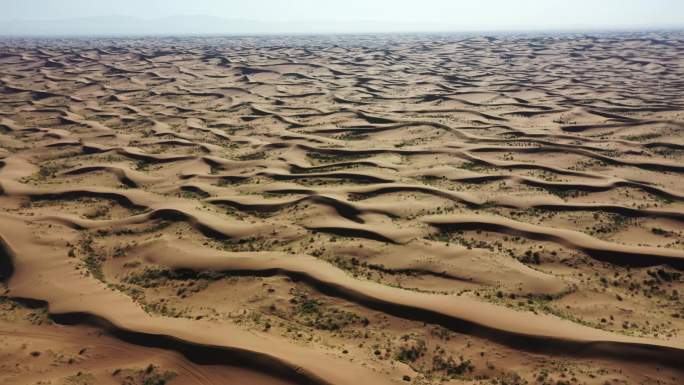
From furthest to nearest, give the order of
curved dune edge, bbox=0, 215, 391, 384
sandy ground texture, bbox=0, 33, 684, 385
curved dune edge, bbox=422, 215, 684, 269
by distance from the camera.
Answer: curved dune edge, bbox=422, 215, 684, 269, sandy ground texture, bbox=0, 33, 684, 385, curved dune edge, bbox=0, 215, 391, 384

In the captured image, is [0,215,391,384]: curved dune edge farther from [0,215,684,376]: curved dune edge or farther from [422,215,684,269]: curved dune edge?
[422,215,684,269]: curved dune edge

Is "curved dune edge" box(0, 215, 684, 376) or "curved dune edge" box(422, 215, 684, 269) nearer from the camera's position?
"curved dune edge" box(0, 215, 684, 376)

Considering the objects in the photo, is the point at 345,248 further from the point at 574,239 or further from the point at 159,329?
the point at 574,239

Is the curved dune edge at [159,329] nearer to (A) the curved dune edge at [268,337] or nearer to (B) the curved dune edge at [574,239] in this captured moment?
(A) the curved dune edge at [268,337]

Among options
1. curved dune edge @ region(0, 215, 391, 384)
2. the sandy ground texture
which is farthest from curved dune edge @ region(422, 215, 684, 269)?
curved dune edge @ region(0, 215, 391, 384)

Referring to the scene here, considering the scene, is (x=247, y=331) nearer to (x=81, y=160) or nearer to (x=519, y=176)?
(x=519, y=176)

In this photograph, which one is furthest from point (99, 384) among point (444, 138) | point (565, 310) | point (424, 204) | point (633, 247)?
point (444, 138)
